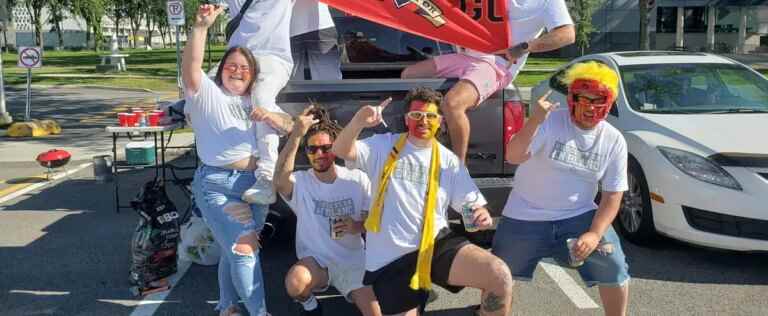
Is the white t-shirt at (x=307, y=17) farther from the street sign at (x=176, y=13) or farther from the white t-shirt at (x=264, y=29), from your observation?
the street sign at (x=176, y=13)

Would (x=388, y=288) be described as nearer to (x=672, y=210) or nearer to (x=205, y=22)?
(x=205, y=22)

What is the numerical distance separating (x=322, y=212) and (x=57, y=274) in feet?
8.07

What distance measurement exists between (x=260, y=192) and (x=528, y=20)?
1.96 meters

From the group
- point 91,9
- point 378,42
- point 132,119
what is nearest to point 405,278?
point 132,119

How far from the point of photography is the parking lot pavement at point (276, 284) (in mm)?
4230

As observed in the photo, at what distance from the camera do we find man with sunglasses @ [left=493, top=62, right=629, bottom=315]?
332 centimetres

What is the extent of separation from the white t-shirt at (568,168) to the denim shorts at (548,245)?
0.04 metres

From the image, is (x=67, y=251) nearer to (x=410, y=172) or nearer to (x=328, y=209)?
(x=328, y=209)

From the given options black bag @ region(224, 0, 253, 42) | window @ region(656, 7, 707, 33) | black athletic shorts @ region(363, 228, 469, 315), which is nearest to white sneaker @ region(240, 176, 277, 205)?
black athletic shorts @ region(363, 228, 469, 315)

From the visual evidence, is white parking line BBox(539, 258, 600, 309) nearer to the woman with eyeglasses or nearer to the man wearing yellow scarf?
the man wearing yellow scarf

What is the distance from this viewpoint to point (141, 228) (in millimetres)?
4465

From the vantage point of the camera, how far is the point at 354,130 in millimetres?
3238

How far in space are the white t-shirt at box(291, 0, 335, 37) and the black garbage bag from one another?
4.88 feet

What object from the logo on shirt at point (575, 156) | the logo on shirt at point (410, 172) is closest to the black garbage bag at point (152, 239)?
the logo on shirt at point (410, 172)
